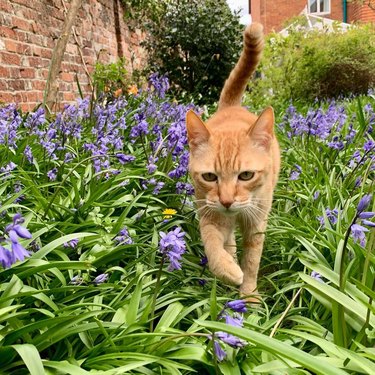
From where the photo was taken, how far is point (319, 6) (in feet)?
95.8

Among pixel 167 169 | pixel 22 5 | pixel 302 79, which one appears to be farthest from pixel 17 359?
pixel 302 79

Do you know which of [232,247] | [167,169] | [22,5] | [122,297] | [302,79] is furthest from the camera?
[302,79]

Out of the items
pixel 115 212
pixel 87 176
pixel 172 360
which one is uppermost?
pixel 87 176

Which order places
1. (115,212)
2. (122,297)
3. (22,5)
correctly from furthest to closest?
(22,5) → (115,212) → (122,297)

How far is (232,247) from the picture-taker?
3.16 metres

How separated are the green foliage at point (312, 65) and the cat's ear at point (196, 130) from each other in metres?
10.2

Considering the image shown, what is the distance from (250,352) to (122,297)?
2.30 feet

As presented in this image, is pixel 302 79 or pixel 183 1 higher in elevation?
pixel 183 1

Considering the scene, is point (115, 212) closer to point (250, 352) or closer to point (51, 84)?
point (250, 352)

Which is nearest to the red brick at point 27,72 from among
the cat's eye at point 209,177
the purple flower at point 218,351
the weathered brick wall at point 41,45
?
the weathered brick wall at point 41,45

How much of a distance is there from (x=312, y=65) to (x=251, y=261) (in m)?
11.2

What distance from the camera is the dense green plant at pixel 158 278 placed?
71.2 inches

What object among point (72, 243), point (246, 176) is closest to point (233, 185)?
point (246, 176)

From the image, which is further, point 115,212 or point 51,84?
point 51,84
